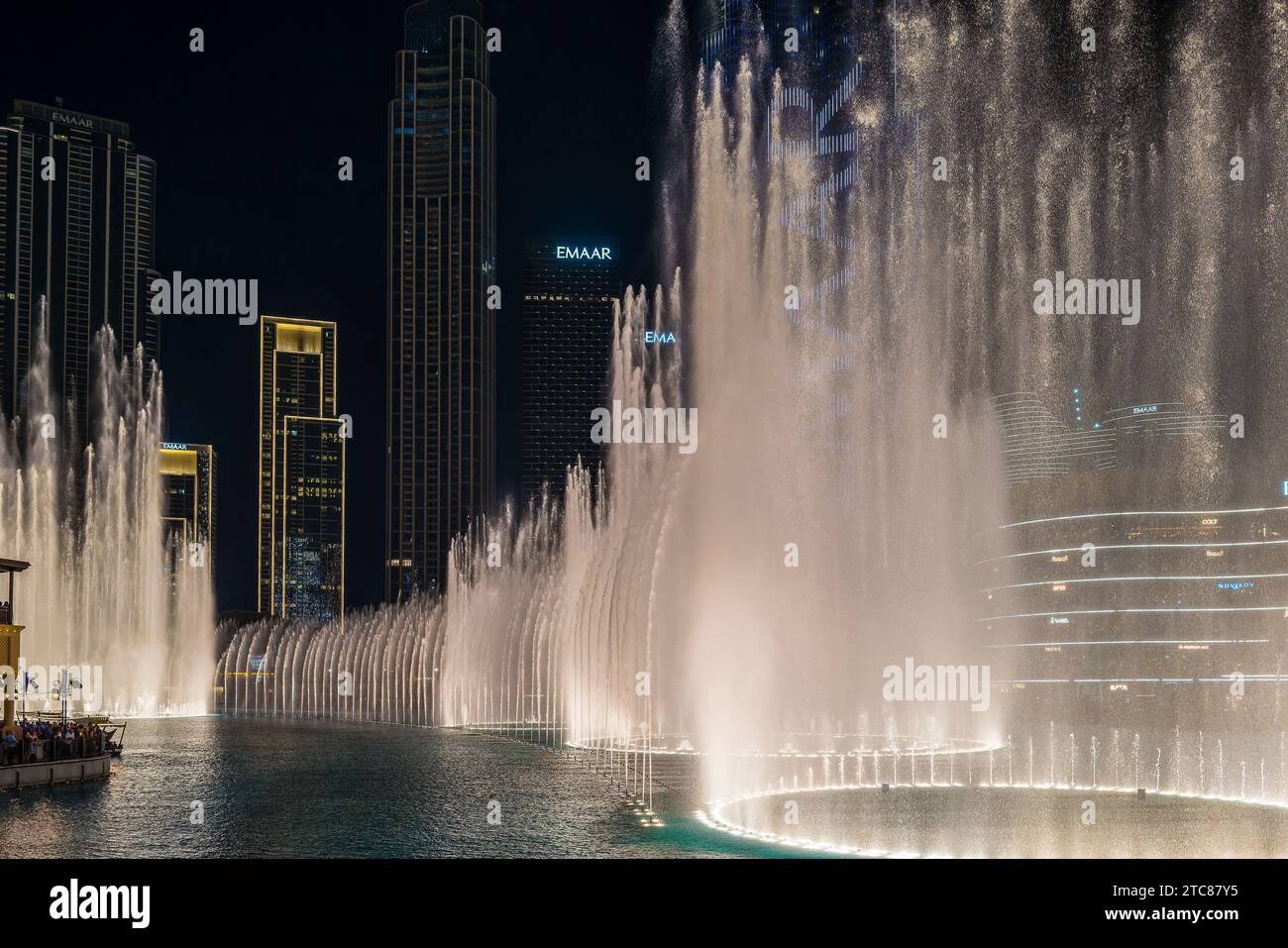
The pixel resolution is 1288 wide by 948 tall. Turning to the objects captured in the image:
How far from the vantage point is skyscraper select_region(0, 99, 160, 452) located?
142m

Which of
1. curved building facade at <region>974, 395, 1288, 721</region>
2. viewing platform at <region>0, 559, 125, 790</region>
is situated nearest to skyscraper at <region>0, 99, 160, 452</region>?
curved building facade at <region>974, 395, 1288, 721</region>

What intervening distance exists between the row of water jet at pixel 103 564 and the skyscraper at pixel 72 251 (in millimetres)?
81959

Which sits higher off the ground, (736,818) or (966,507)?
(966,507)

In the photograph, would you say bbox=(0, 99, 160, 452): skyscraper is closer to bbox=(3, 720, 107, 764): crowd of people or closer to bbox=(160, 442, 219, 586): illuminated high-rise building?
bbox=(160, 442, 219, 586): illuminated high-rise building

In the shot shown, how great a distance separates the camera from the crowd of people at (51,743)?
29.1 meters

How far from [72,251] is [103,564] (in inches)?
3907

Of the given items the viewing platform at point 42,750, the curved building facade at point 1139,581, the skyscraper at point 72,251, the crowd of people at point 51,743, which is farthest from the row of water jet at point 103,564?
the skyscraper at point 72,251

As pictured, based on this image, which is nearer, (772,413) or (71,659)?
(772,413)

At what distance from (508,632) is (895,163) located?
2690cm

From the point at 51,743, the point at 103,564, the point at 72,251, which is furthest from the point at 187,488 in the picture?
the point at 51,743

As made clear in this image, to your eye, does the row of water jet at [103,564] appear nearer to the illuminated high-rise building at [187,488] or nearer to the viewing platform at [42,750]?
the viewing platform at [42,750]
